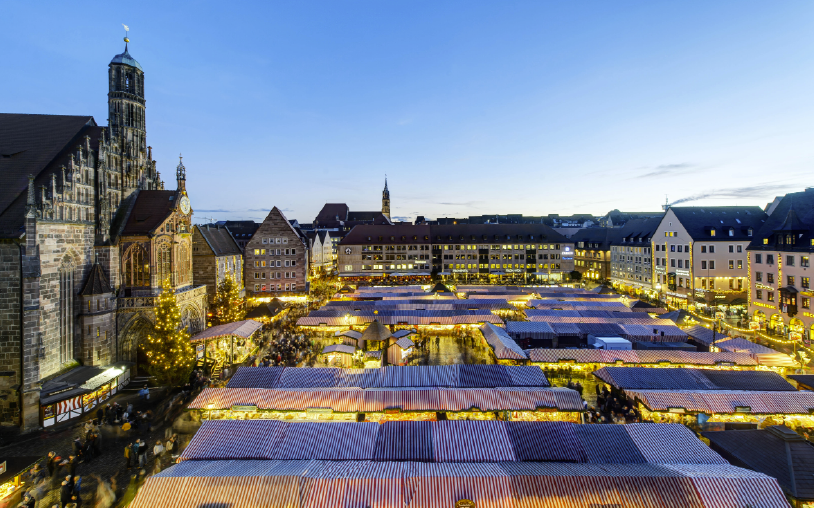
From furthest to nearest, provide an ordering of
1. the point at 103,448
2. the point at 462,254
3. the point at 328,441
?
the point at 462,254 → the point at 103,448 → the point at 328,441

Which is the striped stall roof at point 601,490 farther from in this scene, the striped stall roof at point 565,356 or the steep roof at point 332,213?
the steep roof at point 332,213

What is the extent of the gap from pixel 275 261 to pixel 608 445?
5223 cm

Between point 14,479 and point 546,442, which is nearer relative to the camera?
point 546,442

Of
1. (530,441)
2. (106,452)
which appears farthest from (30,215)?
(530,441)

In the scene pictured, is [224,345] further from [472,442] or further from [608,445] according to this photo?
[608,445]

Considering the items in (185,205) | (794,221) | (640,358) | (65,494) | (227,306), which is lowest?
(65,494)

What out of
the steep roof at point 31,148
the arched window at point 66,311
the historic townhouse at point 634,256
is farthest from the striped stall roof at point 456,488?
the historic townhouse at point 634,256

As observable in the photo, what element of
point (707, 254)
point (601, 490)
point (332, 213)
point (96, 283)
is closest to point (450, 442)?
point (601, 490)

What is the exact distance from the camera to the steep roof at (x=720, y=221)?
50.1 m

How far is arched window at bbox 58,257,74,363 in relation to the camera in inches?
896

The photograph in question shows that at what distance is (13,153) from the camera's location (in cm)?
2492

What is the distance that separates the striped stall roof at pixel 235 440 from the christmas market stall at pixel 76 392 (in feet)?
41.4

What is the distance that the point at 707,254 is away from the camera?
49281 mm

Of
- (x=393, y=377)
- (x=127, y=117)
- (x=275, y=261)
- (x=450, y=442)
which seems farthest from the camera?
(x=275, y=261)
